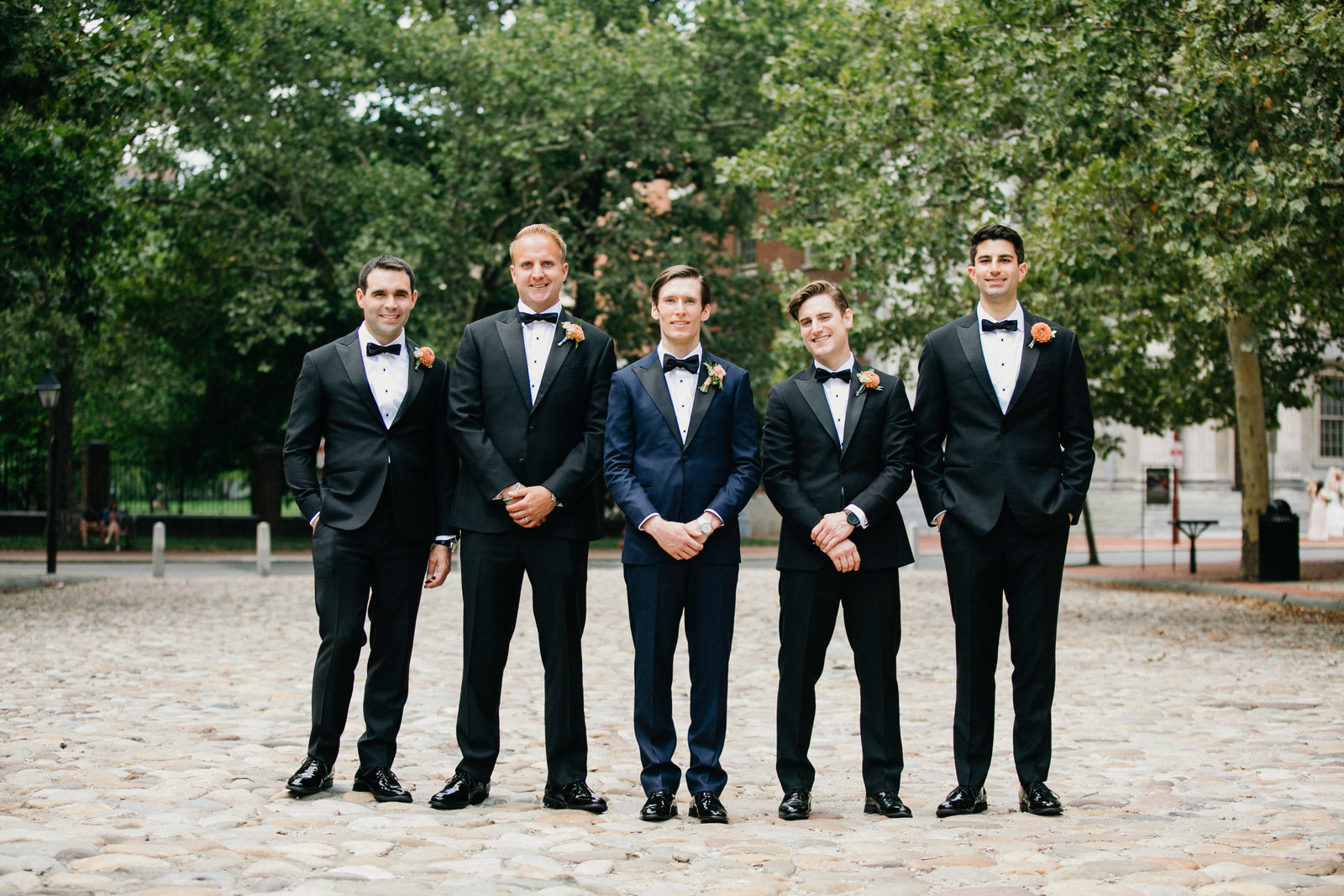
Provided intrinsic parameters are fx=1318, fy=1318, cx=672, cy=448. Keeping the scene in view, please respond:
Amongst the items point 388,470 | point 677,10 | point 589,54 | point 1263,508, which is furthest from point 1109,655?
point 677,10

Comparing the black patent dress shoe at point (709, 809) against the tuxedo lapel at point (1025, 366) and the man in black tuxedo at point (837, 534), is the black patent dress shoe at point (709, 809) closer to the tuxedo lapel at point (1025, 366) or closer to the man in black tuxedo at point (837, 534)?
the man in black tuxedo at point (837, 534)

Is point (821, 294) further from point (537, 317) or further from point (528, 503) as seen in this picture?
point (528, 503)

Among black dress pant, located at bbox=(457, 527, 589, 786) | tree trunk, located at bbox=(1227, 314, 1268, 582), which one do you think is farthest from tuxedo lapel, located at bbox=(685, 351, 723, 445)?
tree trunk, located at bbox=(1227, 314, 1268, 582)

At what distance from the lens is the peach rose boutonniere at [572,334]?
18.8ft

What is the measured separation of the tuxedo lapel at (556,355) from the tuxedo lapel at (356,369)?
0.74 m

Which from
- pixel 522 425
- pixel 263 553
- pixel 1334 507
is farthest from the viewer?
pixel 1334 507

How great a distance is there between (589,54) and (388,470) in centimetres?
2188

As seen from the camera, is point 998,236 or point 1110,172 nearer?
point 998,236

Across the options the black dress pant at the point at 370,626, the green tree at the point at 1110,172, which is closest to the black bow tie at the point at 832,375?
the black dress pant at the point at 370,626

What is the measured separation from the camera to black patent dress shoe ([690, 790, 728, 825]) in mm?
5266

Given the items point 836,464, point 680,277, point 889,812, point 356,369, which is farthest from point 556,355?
point 889,812

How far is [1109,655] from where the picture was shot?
38.8 feet

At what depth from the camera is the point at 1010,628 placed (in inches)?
219

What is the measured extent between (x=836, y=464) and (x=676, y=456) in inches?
27.0
